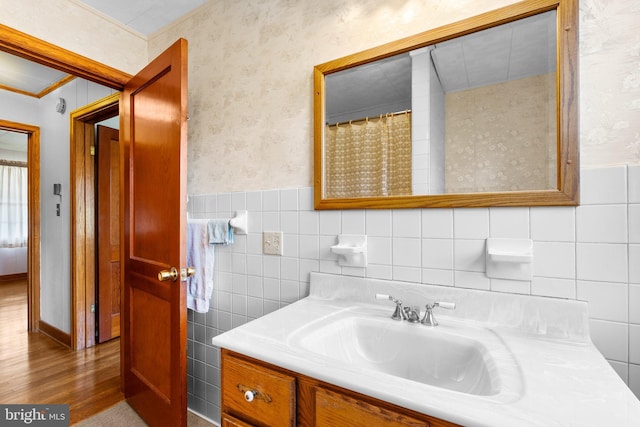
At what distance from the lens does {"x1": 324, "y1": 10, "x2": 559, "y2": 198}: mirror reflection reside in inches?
37.7

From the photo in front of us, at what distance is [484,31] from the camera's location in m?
1.03

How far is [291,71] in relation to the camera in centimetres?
143

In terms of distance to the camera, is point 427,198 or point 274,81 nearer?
point 427,198

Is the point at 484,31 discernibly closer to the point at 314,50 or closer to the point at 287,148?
the point at 314,50

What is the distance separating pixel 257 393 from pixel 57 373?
91.7 inches

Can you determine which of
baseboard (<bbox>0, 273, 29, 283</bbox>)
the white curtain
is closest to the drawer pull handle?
baseboard (<bbox>0, 273, 29, 283</bbox>)

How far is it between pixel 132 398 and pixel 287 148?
1.74m

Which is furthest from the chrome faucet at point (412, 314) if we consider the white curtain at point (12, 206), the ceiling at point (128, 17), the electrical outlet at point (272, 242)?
the white curtain at point (12, 206)

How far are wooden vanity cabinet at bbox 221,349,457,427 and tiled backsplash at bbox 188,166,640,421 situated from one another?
55 centimetres

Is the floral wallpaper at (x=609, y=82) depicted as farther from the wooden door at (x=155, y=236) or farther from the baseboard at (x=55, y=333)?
the baseboard at (x=55, y=333)

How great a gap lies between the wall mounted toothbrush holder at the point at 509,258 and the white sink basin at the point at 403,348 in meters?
0.26

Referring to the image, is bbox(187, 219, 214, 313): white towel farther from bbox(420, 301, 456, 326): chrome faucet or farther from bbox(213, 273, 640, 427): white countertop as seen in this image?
bbox(420, 301, 456, 326): chrome faucet

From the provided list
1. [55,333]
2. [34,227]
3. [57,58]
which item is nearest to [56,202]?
[34,227]

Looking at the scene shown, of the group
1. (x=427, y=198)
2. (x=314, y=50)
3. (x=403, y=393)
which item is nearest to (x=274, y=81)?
(x=314, y=50)
